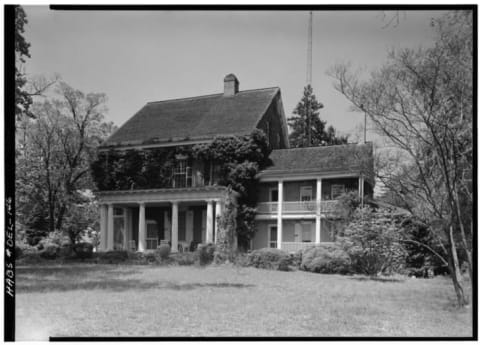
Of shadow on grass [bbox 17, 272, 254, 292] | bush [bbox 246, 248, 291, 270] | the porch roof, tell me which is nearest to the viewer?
shadow on grass [bbox 17, 272, 254, 292]

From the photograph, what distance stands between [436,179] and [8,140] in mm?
6890

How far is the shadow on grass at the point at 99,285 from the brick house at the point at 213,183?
7624 millimetres

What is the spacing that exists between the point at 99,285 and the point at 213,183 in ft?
32.8

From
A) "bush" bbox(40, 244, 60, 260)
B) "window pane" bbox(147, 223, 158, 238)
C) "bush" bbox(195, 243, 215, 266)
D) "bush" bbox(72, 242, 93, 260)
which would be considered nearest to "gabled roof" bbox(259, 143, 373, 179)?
"bush" bbox(195, 243, 215, 266)

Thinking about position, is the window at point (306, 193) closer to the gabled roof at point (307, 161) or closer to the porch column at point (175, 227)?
the gabled roof at point (307, 161)

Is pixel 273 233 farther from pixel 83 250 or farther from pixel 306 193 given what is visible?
pixel 83 250

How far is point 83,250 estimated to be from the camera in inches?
745

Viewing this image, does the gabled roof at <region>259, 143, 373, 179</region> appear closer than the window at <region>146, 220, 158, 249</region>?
Yes

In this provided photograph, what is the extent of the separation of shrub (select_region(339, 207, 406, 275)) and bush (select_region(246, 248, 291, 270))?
77.5 inches

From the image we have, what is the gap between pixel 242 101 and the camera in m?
21.5

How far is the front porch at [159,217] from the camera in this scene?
2030 cm

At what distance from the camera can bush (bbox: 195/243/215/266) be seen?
16.7m

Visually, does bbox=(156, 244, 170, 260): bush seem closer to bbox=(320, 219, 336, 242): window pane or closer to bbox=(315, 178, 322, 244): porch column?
bbox=(315, 178, 322, 244): porch column

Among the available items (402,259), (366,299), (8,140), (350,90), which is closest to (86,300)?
(8,140)
